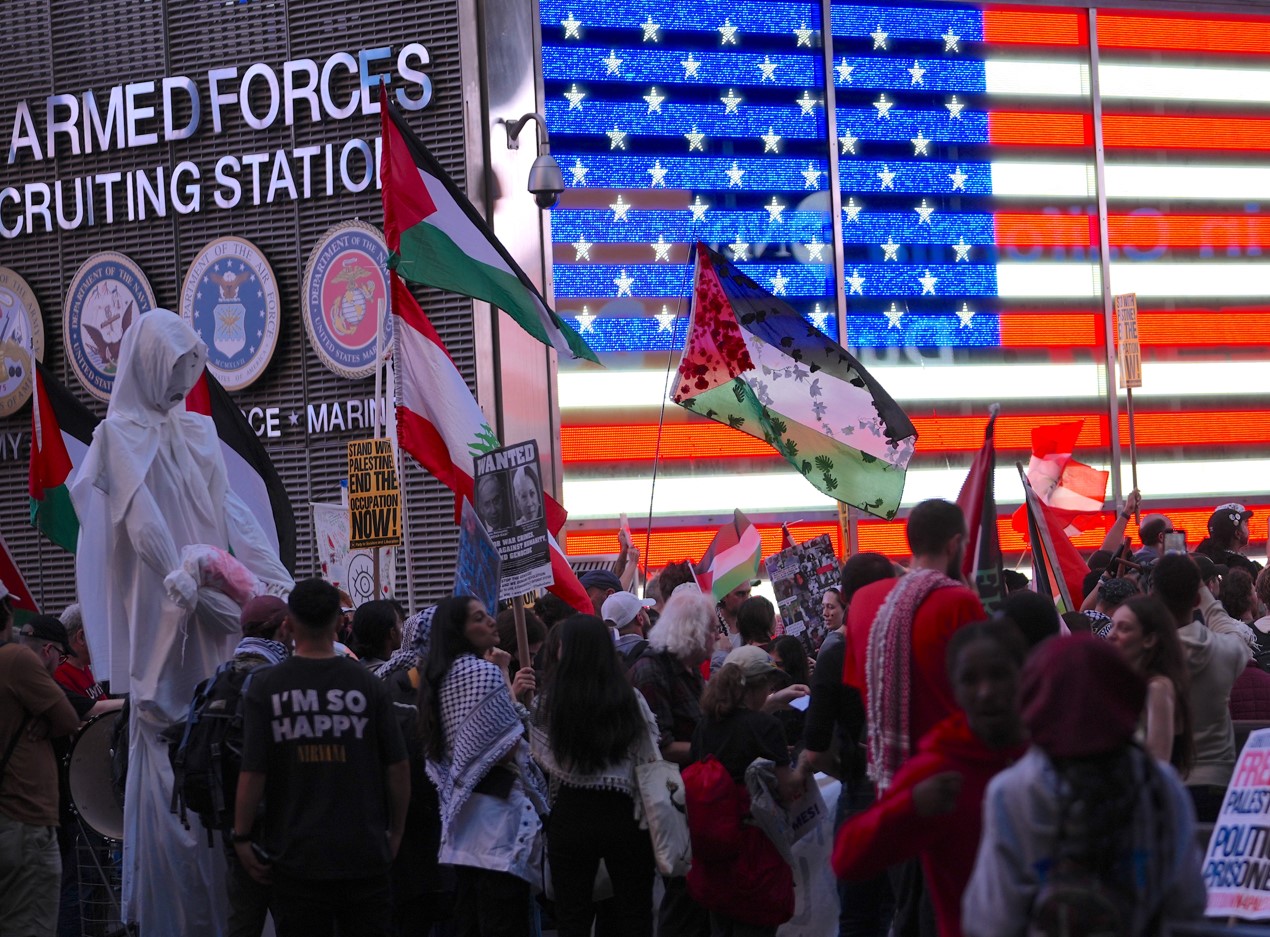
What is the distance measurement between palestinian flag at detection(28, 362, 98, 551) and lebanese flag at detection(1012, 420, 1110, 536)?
24.7 feet

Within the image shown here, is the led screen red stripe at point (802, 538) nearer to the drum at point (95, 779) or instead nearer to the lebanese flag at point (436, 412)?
the lebanese flag at point (436, 412)

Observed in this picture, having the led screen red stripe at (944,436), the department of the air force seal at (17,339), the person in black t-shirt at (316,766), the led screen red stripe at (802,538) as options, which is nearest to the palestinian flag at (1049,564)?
the led screen red stripe at (944,436)

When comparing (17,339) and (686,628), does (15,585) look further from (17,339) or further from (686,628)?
(17,339)

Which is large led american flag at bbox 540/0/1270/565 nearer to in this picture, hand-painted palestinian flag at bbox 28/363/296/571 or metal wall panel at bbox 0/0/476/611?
metal wall panel at bbox 0/0/476/611

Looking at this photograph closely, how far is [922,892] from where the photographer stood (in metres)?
5.81

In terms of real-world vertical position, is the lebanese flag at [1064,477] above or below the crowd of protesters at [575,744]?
above

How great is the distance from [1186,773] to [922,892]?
965 mm

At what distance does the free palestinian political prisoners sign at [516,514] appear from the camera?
8172mm

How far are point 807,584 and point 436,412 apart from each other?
262 cm

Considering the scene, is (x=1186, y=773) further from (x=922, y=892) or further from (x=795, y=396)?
(x=795, y=396)

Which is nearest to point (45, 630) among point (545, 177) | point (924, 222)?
point (545, 177)

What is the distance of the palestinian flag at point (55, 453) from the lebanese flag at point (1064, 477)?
7.53 m

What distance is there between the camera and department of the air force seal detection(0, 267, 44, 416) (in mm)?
17266

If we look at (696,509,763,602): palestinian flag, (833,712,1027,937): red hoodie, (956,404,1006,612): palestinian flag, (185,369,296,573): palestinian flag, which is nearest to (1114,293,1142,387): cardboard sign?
(696,509,763,602): palestinian flag
